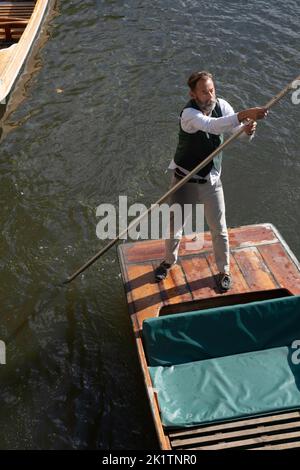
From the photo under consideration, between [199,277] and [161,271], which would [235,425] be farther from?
[161,271]

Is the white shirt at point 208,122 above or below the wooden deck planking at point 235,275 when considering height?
above

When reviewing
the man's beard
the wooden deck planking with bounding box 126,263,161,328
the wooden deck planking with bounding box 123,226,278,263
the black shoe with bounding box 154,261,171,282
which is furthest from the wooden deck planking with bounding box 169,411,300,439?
the man's beard

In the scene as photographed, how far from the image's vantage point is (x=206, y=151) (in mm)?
5648

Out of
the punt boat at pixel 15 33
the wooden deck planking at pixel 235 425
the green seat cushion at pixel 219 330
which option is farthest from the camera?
the punt boat at pixel 15 33

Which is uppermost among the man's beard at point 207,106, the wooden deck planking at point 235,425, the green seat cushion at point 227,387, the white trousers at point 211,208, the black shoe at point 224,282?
the man's beard at point 207,106

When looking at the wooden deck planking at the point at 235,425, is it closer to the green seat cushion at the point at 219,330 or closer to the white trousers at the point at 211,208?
the green seat cushion at the point at 219,330

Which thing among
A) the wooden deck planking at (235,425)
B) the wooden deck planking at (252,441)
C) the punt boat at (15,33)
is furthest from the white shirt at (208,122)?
the punt boat at (15,33)

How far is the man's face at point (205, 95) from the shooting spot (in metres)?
5.23

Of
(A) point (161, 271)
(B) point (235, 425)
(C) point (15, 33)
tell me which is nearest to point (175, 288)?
(A) point (161, 271)

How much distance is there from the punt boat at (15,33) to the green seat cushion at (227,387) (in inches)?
266

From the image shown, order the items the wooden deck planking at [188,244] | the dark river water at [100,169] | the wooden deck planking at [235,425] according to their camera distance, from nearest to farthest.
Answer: the wooden deck planking at [235,425] < the dark river water at [100,169] < the wooden deck planking at [188,244]

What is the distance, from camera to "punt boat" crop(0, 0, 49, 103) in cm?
1080

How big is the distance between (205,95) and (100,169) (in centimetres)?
447
